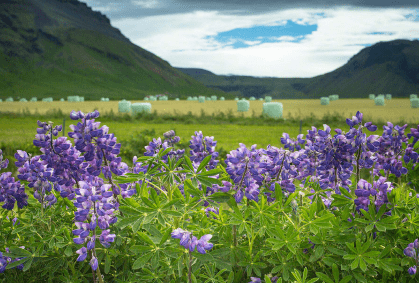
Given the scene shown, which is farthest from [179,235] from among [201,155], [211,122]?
[211,122]

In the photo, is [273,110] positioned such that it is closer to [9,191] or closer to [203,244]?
[9,191]

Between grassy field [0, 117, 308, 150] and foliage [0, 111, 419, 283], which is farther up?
foliage [0, 111, 419, 283]

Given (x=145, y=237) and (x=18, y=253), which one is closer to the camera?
(x=145, y=237)

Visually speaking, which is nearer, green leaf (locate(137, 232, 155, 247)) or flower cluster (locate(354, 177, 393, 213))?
green leaf (locate(137, 232, 155, 247))

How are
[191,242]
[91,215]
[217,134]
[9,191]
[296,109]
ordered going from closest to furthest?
[191,242], [91,215], [9,191], [217,134], [296,109]

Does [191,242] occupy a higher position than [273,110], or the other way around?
[191,242]

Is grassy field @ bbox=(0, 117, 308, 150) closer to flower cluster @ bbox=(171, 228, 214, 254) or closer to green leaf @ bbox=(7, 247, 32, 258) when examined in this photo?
green leaf @ bbox=(7, 247, 32, 258)

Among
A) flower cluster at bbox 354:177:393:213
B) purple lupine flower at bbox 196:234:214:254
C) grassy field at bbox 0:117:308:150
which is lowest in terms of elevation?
grassy field at bbox 0:117:308:150

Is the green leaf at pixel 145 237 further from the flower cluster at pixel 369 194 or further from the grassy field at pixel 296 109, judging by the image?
the grassy field at pixel 296 109

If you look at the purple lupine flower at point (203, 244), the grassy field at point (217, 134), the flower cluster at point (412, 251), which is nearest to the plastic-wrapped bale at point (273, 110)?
the grassy field at point (217, 134)

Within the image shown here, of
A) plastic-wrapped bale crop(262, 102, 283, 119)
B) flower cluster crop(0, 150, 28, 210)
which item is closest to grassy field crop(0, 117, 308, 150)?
plastic-wrapped bale crop(262, 102, 283, 119)

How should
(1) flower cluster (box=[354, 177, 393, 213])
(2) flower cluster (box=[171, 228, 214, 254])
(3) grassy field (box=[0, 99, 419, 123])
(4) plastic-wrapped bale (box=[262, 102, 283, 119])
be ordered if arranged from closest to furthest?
(2) flower cluster (box=[171, 228, 214, 254]), (1) flower cluster (box=[354, 177, 393, 213]), (3) grassy field (box=[0, 99, 419, 123]), (4) plastic-wrapped bale (box=[262, 102, 283, 119])

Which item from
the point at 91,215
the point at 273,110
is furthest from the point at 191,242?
the point at 273,110

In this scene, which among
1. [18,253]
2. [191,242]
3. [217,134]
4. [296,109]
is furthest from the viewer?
[296,109]
